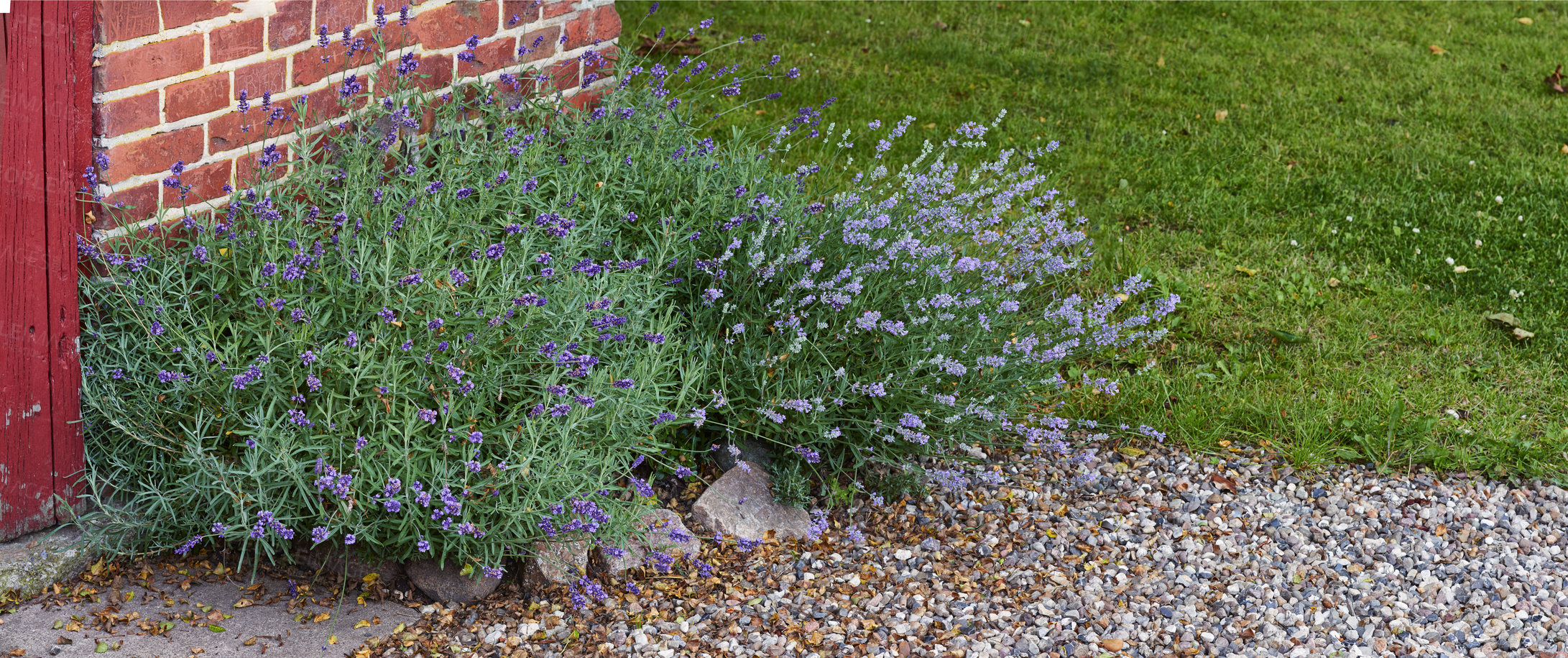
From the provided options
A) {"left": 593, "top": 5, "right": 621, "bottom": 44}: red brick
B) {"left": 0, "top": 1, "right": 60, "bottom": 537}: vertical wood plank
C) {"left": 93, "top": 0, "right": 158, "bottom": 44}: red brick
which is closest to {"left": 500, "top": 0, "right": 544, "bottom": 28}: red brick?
{"left": 593, "top": 5, "right": 621, "bottom": 44}: red brick

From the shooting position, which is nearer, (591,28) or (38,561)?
(38,561)

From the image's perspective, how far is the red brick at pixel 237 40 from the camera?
126 inches

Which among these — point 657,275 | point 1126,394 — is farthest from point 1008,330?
point 657,275

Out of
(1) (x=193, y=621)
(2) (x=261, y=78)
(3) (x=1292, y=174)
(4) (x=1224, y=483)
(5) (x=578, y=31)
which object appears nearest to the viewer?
(1) (x=193, y=621)

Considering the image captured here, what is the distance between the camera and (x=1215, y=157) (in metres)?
6.58

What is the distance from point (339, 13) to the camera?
351 cm

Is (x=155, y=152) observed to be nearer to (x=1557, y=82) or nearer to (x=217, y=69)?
(x=217, y=69)

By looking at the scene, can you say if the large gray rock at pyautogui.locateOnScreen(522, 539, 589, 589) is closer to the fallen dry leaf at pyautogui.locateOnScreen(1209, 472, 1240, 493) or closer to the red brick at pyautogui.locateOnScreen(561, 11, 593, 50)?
the red brick at pyautogui.locateOnScreen(561, 11, 593, 50)

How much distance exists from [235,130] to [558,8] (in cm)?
122

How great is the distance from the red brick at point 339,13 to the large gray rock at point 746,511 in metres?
1.71

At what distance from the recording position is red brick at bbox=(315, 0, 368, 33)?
11.3 ft

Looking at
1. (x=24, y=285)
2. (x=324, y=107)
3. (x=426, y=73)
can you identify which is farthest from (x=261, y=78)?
(x=24, y=285)

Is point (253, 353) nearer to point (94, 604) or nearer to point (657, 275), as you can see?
point (94, 604)

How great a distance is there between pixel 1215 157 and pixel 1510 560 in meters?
3.44
